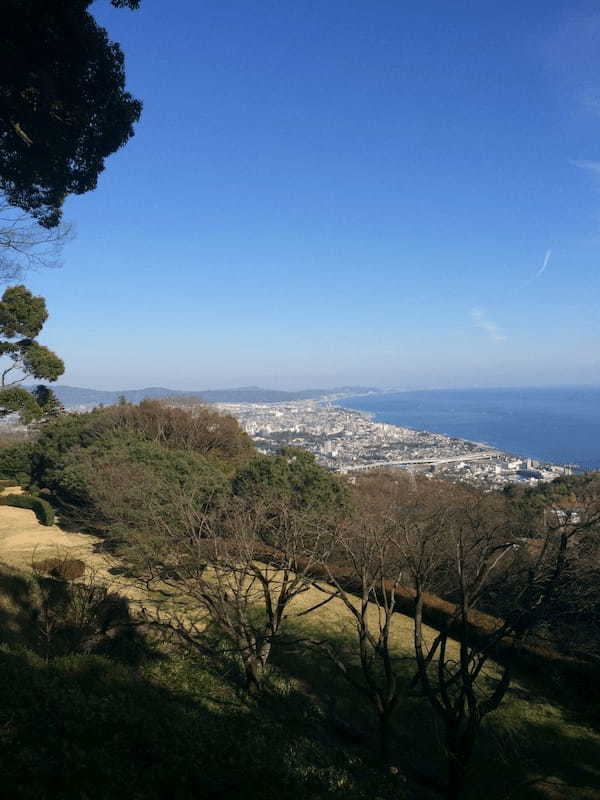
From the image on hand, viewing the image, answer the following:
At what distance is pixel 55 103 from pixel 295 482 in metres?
14.0

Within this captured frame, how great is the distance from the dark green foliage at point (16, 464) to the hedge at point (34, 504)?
2721mm

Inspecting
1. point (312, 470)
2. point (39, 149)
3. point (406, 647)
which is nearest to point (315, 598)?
point (406, 647)

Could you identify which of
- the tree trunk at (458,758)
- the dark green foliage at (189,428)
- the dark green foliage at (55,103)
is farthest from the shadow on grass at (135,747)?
the dark green foliage at (189,428)

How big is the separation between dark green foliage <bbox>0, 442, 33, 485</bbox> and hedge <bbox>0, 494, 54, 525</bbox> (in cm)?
272

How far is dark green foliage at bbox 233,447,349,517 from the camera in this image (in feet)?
56.8

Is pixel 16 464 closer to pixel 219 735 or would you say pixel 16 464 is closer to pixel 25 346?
pixel 25 346

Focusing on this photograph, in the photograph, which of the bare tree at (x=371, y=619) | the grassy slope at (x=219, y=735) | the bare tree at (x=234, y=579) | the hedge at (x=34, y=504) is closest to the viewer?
the grassy slope at (x=219, y=735)

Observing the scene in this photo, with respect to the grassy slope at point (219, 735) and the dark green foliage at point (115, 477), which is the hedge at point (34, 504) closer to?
the dark green foliage at point (115, 477)

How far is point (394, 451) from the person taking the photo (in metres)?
48.4

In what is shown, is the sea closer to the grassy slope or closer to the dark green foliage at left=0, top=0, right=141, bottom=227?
→ the grassy slope

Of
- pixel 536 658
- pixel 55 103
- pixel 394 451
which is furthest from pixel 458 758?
pixel 394 451

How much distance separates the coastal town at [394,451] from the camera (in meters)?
34.0

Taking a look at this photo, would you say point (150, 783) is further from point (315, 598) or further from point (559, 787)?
point (315, 598)

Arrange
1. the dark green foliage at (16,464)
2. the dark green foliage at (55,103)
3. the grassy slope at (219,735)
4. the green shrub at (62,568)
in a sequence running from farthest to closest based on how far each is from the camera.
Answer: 1. the dark green foliage at (16,464)
2. the green shrub at (62,568)
3. the dark green foliage at (55,103)
4. the grassy slope at (219,735)
